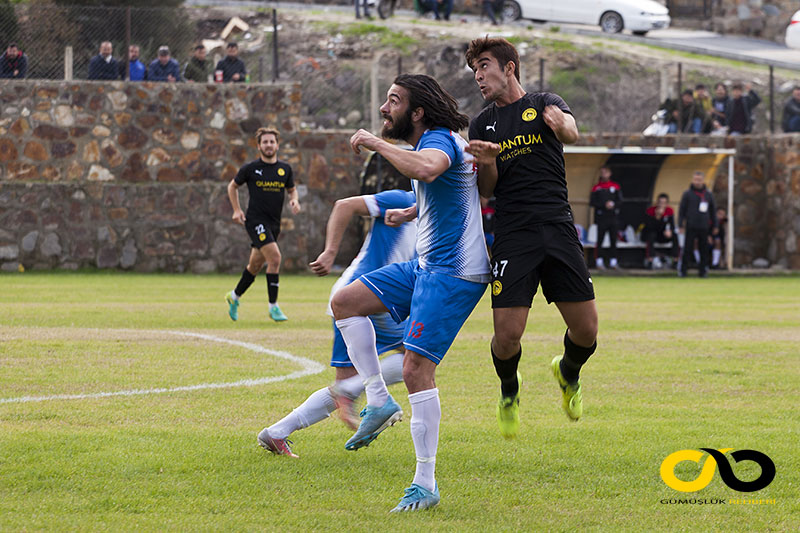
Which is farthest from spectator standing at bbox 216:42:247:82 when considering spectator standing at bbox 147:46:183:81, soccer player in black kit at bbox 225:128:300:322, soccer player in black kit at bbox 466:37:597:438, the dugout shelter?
soccer player in black kit at bbox 466:37:597:438

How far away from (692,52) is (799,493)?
112 feet

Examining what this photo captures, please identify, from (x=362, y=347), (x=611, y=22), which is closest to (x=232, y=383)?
(x=362, y=347)

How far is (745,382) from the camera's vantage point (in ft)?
28.5

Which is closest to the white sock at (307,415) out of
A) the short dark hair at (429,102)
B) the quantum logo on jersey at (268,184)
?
the short dark hair at (429,102)

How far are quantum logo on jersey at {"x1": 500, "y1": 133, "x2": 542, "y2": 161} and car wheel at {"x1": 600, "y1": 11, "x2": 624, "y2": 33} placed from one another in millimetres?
33964

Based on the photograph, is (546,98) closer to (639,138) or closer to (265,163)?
(265,163)

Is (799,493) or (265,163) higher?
(265,163)

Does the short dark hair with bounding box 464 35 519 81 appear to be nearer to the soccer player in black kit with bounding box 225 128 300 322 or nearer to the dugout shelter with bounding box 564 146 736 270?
the soccer player in black kit with bounding box 225 128 300 322

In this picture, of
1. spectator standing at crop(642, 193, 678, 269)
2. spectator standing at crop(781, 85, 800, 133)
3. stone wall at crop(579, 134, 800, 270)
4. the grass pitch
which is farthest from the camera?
spectator standing at crop(781, 85, 800, 133)

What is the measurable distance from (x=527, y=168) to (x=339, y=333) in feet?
4.68

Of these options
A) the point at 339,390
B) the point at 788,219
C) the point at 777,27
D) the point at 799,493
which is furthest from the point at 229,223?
the point at 777,27

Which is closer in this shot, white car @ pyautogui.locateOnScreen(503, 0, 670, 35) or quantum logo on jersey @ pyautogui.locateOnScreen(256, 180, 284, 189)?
quantum logo on jersey @ pyautogui.locateOnScreen(256, 180, 284, 189)

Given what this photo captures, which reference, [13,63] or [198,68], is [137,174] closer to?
[198,68]

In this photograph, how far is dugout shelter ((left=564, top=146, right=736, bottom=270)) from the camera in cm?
2484
